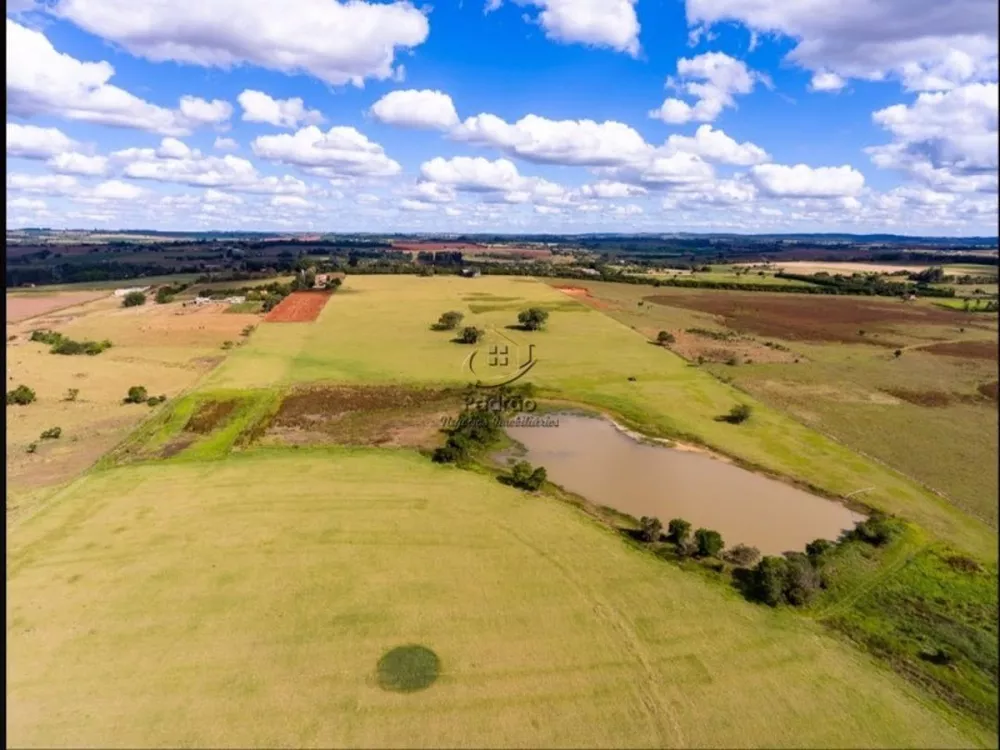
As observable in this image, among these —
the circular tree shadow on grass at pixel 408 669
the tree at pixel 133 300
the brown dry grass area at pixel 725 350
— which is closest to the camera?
the circular tree shadow on grass at pixel 408 669

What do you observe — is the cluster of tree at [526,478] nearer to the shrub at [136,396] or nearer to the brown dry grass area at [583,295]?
the shrub at [136,396]

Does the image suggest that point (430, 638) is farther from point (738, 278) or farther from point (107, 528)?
point (738, 278)

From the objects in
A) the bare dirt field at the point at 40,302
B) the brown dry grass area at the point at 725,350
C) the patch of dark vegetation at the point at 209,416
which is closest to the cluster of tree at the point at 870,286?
the brown dry grass area at the point at 725,350

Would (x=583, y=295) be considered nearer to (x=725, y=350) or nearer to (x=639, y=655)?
(x=725, y=350)

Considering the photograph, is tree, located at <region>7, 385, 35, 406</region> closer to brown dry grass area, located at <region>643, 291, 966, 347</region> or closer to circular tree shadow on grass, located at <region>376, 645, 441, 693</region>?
circular tree shadow on grass, located at <region>376, 645, 441, 693</region>

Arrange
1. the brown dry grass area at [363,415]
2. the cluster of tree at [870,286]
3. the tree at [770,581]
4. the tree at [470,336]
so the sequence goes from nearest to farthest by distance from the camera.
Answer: the tree at [770,581] < the brown dry grass area at [363,415] < the tree at [470,336] < the cluster of tree at [870,286]

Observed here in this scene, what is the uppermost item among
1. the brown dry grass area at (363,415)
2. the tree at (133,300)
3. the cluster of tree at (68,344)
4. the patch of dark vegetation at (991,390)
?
the patch of dark vegetation at (991,390)

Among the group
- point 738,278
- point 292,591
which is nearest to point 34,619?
point 292,591
